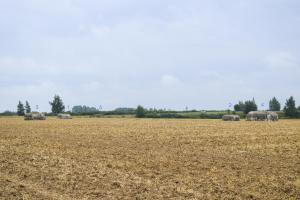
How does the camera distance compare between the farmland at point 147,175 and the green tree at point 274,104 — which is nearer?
the farmland at point 147,175

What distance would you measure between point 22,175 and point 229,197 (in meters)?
7.52

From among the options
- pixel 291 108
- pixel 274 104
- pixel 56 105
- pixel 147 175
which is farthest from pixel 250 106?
pixel 147 175

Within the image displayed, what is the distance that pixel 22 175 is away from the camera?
48.1ft

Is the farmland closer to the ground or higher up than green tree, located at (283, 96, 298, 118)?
closer to the ground

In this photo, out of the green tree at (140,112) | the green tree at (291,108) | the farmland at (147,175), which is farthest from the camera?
the green tree at (140,112)

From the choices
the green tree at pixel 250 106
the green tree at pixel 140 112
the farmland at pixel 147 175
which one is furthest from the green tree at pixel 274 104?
the farmland at pixel 147 175

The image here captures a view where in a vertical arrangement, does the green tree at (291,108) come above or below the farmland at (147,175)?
above

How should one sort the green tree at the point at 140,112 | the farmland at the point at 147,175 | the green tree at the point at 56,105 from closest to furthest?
the farmland at the point at 147,175
the green tree at the point at 140,112
the green tree at the point at 56,105

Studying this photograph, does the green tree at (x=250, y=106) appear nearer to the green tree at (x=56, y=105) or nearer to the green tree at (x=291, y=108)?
the green tree at (x=291, y=108)

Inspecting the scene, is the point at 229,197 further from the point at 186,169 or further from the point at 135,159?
the point at 135,159

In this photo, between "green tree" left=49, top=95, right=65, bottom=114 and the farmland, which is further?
"green tree" left=49, top=95, right=65, bottom=114

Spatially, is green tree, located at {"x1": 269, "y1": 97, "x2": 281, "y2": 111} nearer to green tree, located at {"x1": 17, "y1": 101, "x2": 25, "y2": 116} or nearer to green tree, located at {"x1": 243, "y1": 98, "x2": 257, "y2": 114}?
green tree, located at {"x1": 243, "y1": 98, "x2": 257, "y2": 114}

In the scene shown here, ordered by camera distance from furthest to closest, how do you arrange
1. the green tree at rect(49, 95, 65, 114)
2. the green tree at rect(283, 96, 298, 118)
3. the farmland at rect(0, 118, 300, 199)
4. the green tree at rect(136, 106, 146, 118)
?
the green tree at rect(49, 95, 65, 114), the green tree at rect(136, 106, 146, 118), the green tree at rect(283, 96, 298, 118), the farmland at rect(0, 118, 300, 199)

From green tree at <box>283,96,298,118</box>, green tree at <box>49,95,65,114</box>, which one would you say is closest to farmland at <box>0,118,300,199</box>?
green tree at <box>283,96,298,118</box>
